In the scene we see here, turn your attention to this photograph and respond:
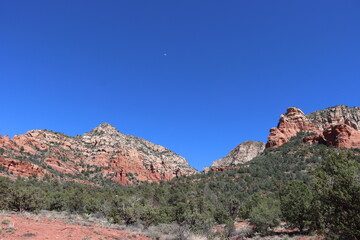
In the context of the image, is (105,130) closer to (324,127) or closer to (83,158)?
(83,158)

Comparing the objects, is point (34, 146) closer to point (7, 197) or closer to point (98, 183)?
point (98, 183)

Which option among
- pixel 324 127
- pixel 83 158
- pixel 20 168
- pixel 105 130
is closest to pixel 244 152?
pixel 324 127

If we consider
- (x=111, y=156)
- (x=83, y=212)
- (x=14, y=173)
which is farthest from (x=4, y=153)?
(x=83, y=212)

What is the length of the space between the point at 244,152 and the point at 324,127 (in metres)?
61.3

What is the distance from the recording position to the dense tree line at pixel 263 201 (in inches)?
400

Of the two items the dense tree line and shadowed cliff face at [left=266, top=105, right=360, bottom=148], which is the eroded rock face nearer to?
shadowed cliff face at [left=266, top=105, right=360, bottom=148]

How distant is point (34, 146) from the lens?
83750 mm

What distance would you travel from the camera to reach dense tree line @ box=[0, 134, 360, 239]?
33.3 ft

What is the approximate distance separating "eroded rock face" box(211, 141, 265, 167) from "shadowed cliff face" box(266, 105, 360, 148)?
47366 millimetres

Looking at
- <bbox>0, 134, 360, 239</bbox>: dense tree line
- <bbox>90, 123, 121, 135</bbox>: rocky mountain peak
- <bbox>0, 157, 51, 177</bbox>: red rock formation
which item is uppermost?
<bbox>90, 123, 121, 135</bbox>: rocky mountain peak

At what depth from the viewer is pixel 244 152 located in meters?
150

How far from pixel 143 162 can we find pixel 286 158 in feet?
198

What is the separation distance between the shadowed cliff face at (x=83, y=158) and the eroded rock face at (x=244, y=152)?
49624mm

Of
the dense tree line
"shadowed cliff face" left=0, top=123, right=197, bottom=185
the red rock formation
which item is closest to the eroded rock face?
"shadowed cliff face" left=0, top=123, right=197, bottom=185
